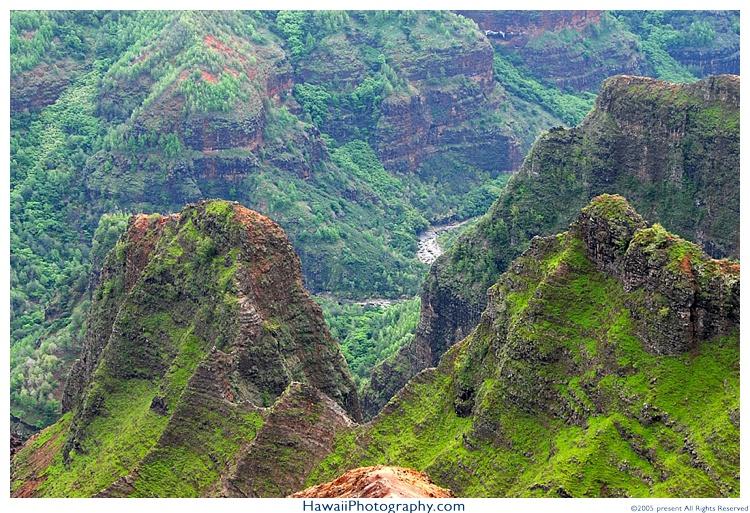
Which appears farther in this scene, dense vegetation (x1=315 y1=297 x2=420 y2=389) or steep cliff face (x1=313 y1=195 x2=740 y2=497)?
dense vegetation (x1=315 y1=297 x2=420 y2=389)

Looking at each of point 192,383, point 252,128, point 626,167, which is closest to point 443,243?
point 252,128

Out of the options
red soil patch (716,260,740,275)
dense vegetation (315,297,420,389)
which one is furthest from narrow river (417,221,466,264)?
red soil patch (716,260,740,275)

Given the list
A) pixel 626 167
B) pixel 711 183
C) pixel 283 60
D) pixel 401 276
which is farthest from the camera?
pixel 283 60

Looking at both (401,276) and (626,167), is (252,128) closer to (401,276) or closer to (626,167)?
(401,276)

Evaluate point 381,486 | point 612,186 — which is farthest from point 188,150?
point 381,486

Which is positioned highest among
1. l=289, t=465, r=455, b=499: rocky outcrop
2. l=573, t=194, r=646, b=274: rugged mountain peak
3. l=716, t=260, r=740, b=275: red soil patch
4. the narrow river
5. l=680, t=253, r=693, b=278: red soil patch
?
l=716, t=260, r=740, b=275: red soil patch

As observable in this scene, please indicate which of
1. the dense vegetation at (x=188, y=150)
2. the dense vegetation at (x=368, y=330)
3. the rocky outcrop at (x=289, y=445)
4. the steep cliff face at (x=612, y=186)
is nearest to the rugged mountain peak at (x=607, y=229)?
the rocky outcrop at (x=289, y=445)

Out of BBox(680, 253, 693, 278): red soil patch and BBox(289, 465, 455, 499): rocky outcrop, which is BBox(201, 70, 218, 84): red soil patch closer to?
BBox(289, 465, 455, 499): rocky outcrop
